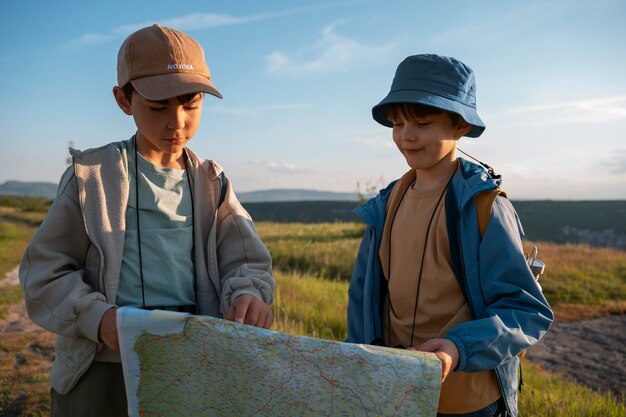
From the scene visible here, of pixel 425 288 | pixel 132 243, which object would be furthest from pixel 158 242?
pixel 425 288

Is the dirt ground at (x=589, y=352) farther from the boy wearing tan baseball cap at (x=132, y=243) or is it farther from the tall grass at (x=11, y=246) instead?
the tall grass at (x=11, y=246)

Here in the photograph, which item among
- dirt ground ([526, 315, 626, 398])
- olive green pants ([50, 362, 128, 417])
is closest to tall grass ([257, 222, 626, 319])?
dirt ground ([526, 315, 626, 398])

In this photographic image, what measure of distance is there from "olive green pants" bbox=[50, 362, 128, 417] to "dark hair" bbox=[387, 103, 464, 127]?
143 cm

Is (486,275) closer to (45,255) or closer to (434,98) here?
(434,98)

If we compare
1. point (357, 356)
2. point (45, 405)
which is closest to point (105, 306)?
point (357, 356)

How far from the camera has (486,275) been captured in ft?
6.31

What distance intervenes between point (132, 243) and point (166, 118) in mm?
463

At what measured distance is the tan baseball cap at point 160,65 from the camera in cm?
185

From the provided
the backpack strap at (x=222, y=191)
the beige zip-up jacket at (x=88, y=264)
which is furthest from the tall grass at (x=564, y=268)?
the beige zip-up jacket at (x=88, y=264)

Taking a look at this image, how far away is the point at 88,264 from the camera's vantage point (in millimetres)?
1898

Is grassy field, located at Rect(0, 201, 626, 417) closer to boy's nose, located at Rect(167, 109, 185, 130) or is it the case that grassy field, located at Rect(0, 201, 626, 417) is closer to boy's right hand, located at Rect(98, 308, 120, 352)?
boy's right hand, located at Rect(98, 308, 120, 352)

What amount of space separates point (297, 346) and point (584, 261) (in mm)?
13881

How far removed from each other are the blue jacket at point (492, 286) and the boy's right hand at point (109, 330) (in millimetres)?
1062

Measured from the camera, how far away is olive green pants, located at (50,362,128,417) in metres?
1.88
